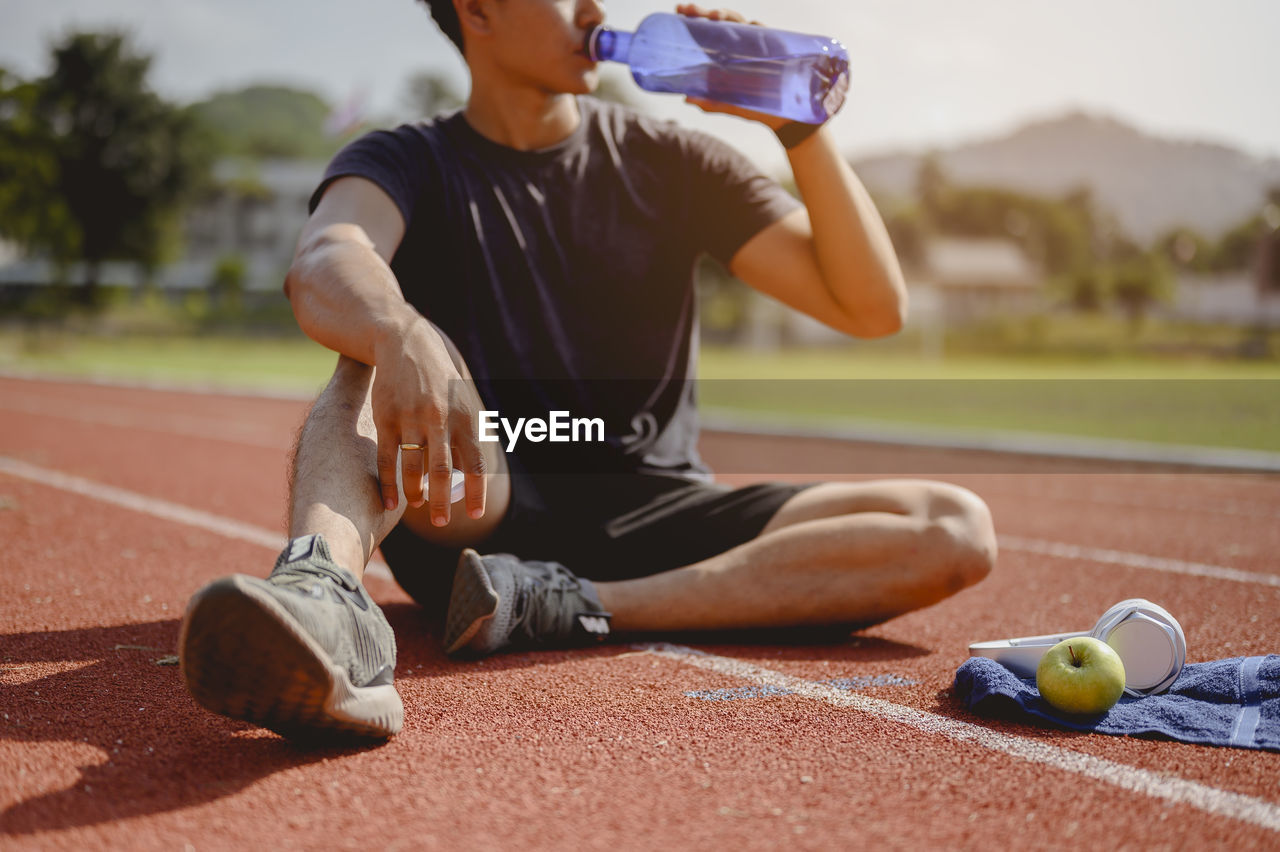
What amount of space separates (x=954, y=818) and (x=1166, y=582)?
2.95m

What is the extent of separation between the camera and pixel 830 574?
10.4ft

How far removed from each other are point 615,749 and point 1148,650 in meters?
1.36

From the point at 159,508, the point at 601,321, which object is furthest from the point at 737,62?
the point at 159,508

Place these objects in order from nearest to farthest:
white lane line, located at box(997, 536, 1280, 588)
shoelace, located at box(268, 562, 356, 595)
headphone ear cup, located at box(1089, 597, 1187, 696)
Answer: shoelace, located at box(268, 562, 356, 595)
headphone ear cup, located at box(1089, 597, 1187, 696)
white lane line, located at box(997, 536, 1280, 588)

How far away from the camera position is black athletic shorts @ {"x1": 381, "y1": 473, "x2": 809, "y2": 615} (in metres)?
3.21

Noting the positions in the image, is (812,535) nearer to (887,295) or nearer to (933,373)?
(887,295)

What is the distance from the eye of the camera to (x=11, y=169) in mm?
29750

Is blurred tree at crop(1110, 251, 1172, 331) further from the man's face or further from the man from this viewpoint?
the man's face

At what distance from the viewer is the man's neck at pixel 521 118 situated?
3.36m

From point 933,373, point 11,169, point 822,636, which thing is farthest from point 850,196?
point 11,169

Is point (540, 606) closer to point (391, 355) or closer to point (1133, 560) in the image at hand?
point (391, 355)

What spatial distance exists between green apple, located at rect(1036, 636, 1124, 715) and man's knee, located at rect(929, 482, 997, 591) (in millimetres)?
599

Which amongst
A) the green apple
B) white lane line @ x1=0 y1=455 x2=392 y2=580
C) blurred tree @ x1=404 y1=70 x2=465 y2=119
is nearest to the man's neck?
white lane line @ x1=0 y1=455 x2=392 y2=580

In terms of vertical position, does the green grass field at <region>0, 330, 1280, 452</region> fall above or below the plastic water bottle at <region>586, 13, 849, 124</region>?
below
